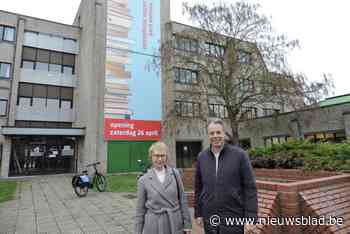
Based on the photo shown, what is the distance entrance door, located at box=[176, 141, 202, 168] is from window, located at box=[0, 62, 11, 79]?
48.8ft

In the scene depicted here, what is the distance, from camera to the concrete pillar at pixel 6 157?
15895 mm

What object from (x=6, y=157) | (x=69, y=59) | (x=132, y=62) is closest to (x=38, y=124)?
(x=6, y=157)

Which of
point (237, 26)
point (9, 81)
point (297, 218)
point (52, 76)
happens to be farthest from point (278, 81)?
point (9, 81)

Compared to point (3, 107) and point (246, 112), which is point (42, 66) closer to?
point (3, 107)

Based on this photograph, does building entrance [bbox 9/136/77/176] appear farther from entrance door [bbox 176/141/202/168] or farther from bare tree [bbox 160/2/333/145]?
bare tree [bbox 160/2/333/145]

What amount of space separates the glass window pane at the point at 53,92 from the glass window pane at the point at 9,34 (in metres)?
4.66

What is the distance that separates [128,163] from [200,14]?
1162 cm

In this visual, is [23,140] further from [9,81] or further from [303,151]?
[303,151]

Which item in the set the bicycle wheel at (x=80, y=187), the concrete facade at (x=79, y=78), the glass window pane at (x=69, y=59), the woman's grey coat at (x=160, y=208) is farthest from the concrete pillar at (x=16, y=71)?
the woman's grey coat at (x=160, y=208)

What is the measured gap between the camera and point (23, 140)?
56.6 feet

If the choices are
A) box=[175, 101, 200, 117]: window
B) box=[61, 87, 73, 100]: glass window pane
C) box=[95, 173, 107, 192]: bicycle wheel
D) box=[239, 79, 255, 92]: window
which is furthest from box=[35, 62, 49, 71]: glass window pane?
box=[239, 79, 255, 92]: window

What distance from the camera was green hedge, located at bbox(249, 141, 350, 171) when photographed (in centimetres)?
628

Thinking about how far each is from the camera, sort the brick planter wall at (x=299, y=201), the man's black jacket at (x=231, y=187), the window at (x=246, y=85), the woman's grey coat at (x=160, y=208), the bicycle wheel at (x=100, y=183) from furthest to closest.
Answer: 1. the window at (x=246, y=85)
2. the bicycle wheel at (x=100, y=183)
3. the brick planter wall at (x=299, y=201)
4. the woman's grey coat at (x=160, y=208)
5. the man's black jacket at (x=231, y=187)

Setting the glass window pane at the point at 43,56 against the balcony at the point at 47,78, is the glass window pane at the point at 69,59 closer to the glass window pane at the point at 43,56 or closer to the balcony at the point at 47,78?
the balcony at the point at 47,78
